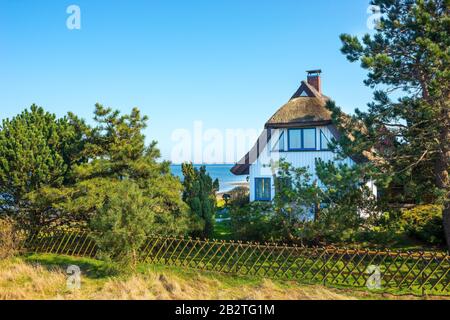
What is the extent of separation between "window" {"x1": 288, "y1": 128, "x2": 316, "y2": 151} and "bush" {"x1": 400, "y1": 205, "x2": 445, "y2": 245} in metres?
6.69

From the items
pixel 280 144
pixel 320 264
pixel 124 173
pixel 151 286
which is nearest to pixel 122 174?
pixel 124 173

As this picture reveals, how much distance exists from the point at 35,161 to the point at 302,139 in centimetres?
1283

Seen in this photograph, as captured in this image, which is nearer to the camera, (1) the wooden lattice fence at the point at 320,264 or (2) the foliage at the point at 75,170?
(1) the wooden lattice fence at the point at 320,264

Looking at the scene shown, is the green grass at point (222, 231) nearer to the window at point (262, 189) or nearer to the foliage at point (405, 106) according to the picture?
the window at point (262, 189)

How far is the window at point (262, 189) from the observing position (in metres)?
23.0

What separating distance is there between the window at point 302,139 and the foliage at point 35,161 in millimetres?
10627

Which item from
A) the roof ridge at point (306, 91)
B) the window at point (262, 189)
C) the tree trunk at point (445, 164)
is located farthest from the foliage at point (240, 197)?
the tree trunk at point (445, 164)

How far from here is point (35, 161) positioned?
623 inches

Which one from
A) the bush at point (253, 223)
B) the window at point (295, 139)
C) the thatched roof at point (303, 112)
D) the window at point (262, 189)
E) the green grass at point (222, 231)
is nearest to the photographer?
the bush at point (253, 223)

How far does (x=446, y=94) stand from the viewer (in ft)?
43.2

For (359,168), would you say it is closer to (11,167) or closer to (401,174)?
(401,174)

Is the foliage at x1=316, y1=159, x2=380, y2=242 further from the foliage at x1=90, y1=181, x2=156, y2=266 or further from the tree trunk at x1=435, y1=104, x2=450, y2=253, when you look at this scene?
the foliage at x1=90, y1=181, x2=156, y2=266

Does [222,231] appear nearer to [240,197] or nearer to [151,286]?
[240,197]

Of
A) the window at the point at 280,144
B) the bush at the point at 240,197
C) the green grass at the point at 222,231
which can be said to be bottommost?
the green grass at the point at 222,231
